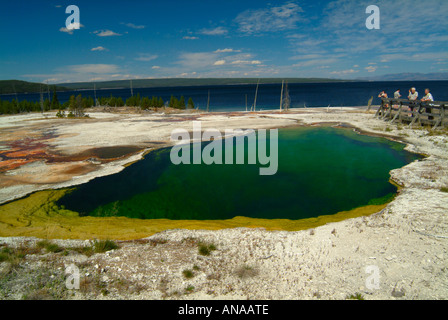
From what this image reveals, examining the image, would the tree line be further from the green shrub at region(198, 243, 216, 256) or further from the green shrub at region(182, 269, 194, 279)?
the green shrub at region(182, 269, 194, 279)

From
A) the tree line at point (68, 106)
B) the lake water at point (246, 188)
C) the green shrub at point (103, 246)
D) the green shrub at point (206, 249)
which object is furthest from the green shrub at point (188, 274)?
the tree line at point (68, 106)

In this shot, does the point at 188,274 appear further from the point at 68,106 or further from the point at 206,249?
the point at 68,106

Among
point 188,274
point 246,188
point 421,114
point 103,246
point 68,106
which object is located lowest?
point 246,188

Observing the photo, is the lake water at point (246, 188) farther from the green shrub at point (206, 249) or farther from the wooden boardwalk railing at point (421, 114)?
the wooden boardwalk railing at point (421, 114)

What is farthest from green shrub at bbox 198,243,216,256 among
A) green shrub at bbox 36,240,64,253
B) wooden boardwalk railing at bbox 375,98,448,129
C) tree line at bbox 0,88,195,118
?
tree line at bbox 0,88,195,118

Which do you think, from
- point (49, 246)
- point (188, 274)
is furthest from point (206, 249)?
point (49, 246)
